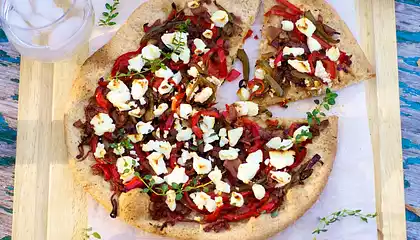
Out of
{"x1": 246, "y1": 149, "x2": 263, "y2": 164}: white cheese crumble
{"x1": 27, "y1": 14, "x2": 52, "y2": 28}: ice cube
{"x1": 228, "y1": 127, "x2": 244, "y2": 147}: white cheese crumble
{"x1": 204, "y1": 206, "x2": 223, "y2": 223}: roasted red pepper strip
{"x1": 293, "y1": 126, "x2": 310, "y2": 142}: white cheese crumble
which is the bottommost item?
{"x1": 204, "y1": 206, "x2": 223, "y2": 223}: roasted red pepper strip

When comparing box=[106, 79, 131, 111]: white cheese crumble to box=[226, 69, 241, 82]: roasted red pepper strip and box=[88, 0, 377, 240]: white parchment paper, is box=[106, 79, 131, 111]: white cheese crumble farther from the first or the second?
box=[226, 69, 241, 82]: roasted red pepper strip

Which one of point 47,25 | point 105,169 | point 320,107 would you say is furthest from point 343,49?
point 47,25

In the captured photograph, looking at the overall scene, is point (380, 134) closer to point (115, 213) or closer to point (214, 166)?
point (214, 166)

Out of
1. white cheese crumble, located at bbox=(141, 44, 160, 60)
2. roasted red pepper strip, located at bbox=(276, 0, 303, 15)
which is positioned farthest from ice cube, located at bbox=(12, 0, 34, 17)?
roasted red pepper strip, located at bbox=(276, 0, 303, 15)

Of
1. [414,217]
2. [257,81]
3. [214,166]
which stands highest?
[257,81]

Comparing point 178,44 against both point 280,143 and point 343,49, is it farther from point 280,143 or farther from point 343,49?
point 343,49

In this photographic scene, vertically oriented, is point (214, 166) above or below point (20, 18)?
below

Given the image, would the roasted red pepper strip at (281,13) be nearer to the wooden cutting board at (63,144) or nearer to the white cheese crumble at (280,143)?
the wooden cutting board at (63,144)

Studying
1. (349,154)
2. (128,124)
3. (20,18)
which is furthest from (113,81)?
(349,154)

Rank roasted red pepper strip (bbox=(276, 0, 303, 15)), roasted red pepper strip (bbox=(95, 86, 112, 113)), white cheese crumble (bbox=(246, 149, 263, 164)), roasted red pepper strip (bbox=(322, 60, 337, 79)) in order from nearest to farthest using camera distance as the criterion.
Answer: white cheese crumble (bbox=(246, 149, 263, 164)) < roasted red pepper strip (bbox=(95, 86, 112, 113)) < roasted red pepper strip (bbox=(322, 60, 337, 79)) < roasted red pepper strip (bbox=(276, 0, 303, 15))
